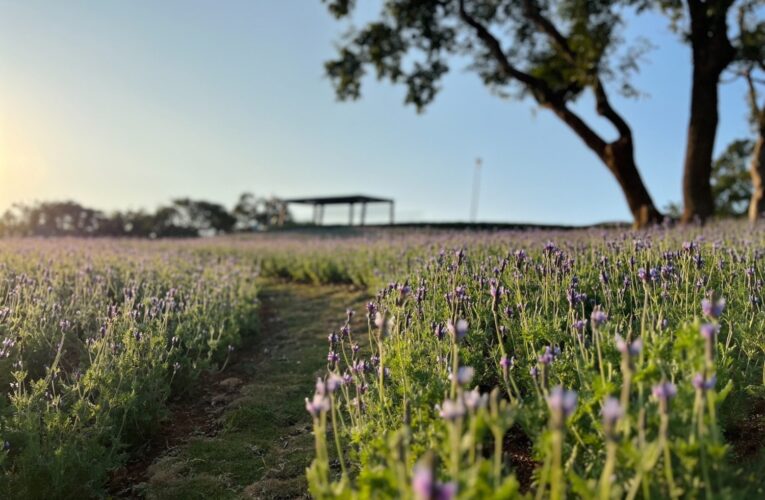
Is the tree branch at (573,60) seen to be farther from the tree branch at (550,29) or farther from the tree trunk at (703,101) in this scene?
the tree trunk at (703,101)

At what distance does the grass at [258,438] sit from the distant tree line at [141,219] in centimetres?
2170

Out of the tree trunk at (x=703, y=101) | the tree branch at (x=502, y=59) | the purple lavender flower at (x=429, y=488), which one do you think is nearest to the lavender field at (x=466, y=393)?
the purple lavender flower at (x=429, y=488)

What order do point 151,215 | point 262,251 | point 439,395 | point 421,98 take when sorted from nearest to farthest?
point 439,395, point 262,251, point 421,98, point 151,215

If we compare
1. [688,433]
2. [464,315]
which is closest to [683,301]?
[464,315]

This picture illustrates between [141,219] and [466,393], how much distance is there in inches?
1701

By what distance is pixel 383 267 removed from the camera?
9.34 metres

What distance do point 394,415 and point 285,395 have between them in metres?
1.87

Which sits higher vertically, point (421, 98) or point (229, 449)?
point (421, 98)

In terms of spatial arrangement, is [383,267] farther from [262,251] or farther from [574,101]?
[574,101]

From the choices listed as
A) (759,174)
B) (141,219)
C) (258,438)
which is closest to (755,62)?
(759,174)

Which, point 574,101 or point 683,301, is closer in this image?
point 683,301

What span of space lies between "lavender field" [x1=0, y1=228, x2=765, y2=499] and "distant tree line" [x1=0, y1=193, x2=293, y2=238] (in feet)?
74.4

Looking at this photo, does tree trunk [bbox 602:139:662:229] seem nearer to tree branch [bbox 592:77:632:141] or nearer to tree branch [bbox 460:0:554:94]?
tree branch [bbox 592:77:632:141]

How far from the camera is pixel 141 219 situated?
136 ft
